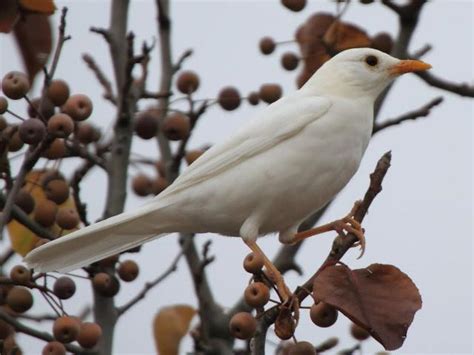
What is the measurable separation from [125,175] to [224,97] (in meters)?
0.80

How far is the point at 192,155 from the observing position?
5664mm

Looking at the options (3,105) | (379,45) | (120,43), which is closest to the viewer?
Result: (3,105)

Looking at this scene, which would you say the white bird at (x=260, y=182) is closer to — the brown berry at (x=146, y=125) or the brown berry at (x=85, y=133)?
the brown berry at (x=146, y=125)

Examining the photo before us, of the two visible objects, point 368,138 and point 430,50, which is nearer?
point 368,138

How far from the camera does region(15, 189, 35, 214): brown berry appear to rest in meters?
4.70

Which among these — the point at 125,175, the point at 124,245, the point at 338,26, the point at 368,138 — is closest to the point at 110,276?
the point at 124,245

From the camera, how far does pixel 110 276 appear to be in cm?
479

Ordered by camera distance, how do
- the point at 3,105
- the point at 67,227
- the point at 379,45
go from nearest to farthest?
the point at 3,105 < the point at 67,227 < the point at 379,45

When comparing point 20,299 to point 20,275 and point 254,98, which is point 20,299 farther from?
point 254,98

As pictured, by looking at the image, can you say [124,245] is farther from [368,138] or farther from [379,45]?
[379,45]

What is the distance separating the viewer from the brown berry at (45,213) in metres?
4.72

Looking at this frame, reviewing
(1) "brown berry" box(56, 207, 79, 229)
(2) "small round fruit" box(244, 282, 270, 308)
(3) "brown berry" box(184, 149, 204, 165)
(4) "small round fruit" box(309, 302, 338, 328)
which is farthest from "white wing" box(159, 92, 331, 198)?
(4) "small round fruit" box(309, 302, 338, 328)

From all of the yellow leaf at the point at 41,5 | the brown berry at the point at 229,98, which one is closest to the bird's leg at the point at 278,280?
the brown berry at the point at 229,98

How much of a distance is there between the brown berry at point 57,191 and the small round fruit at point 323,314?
1.46 meters
